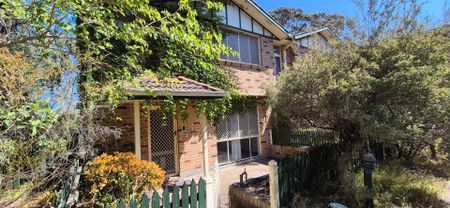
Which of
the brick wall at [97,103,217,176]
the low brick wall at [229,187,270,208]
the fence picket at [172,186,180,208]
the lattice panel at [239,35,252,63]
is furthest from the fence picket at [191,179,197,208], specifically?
the lattice panel at [239,35,252,63]

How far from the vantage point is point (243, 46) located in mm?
11289

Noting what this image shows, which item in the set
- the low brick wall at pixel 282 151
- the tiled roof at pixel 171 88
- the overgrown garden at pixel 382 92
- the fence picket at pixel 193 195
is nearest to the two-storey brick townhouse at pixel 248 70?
the low brick wall at pixel 282 151

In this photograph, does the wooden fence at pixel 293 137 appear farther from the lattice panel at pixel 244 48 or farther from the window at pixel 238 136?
the lattice panel at pixel 244 48

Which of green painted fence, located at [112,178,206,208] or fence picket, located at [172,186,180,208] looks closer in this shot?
green painted fence, located at [112,178,206,208]

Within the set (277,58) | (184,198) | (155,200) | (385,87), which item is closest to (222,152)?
(277,58)

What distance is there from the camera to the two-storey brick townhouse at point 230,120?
789 centimetres

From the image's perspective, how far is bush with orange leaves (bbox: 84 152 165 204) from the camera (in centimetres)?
478

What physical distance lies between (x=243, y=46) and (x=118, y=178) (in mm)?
8190

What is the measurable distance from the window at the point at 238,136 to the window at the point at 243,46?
7.77 feet

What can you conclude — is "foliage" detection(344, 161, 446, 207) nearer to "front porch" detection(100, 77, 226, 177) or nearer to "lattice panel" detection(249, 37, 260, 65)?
"front porch" detection(100, 77, 226, 177)

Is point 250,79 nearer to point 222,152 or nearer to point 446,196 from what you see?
point 222,152

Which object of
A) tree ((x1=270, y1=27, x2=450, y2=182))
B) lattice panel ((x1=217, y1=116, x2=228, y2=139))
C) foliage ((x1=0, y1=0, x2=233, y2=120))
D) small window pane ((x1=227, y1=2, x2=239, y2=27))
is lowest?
lattice panel ((x1=217, y1=116, x2=228, y2=139))

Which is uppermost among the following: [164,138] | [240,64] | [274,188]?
[240,64]

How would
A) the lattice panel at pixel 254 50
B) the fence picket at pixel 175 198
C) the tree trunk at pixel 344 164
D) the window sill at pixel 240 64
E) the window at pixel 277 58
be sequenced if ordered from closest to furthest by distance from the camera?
the fence picket at pixel 175 198, the tree trunk at pixel 344 164, the window sill at pixel 240 64, the lattice panel at pixel 254 50, the window at pixel 277 58
